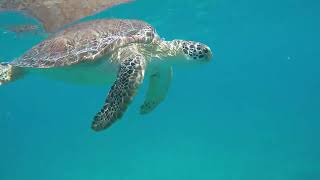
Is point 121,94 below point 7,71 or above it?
below

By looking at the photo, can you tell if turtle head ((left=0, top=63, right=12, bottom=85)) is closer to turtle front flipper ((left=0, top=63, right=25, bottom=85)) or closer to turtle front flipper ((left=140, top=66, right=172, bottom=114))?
turtle front flipper ((left=0, top=63, right=25, bottom=85))

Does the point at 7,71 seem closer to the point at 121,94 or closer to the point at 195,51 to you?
the point at 121,94

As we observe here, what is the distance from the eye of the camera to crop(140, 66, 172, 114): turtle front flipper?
793 centimetres

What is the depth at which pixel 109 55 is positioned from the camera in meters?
7.00

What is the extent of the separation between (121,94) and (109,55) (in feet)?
5.29

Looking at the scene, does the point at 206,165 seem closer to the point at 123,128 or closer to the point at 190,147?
the point at 190,147

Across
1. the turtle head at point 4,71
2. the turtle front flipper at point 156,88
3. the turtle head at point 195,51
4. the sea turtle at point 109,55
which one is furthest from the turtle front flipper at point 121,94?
the turtle head at point 4,71

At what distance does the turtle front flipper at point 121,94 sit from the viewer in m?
5.34

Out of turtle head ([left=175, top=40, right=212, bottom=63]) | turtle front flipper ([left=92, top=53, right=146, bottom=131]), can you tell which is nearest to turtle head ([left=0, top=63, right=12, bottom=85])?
turtle front flipper ([left=92, top=53, right=146, bottom=131])

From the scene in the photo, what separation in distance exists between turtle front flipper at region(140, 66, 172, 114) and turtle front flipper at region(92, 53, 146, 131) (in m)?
1.63

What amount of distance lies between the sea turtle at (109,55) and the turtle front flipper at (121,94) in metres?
0.04

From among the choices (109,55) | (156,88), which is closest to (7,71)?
(109,55)

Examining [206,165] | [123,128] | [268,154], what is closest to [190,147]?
[206,165]

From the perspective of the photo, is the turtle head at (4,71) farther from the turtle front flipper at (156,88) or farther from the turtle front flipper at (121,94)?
the turtle front flipper at (121,94)
